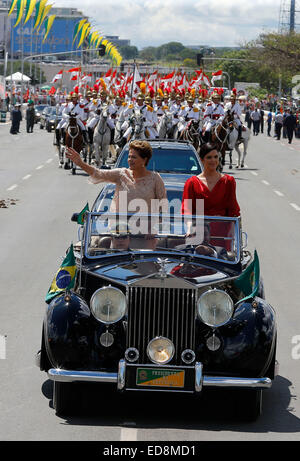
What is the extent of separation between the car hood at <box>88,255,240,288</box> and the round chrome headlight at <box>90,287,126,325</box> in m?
0.11

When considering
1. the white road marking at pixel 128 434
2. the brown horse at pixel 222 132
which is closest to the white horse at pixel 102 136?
the brown horse at pixel 222 132

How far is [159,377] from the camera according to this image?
6.94 meters

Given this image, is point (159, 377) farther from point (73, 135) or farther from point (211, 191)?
point (73, 135)

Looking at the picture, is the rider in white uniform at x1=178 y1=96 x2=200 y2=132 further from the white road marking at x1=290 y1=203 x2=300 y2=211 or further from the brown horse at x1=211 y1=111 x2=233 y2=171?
the white road marking at x1=290 y1=203 x2=300 y2=211

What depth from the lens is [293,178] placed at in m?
33.0

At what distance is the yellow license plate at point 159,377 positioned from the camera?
693 cm

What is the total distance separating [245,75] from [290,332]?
6180 inches

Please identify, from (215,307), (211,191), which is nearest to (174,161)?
(211,191)

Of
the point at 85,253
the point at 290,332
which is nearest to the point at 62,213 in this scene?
the point at 290,332

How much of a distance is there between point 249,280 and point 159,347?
1145 millimetres

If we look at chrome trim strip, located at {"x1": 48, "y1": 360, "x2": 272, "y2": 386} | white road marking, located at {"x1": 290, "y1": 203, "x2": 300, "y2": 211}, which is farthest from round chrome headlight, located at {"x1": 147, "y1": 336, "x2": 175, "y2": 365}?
white road marking, located at {"x1": 290, "y1": 203, "x2": 300, "y2": 211}

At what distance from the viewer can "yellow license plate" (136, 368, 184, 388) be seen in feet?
22.7

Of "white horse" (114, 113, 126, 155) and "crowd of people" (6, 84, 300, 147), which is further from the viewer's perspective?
"white horse" (114, 113, 126, 155)

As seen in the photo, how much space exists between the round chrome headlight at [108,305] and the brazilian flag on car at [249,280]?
1.04 metres
